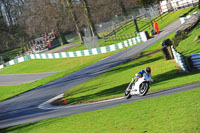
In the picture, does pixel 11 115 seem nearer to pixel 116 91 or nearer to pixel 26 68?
pixel 116 91

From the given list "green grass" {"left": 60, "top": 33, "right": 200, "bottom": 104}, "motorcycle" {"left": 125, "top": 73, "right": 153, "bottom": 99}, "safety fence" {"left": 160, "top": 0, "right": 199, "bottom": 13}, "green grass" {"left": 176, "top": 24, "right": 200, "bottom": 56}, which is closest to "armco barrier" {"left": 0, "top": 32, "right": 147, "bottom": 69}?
"safety fence" {"left": 160, "top": 0, "right": 199, "bottom": 13}

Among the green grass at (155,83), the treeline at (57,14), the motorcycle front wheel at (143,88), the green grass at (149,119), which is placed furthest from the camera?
the treeline at (57,14)

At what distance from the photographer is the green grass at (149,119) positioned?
923cm

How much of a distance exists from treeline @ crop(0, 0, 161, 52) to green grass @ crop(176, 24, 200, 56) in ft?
80.9

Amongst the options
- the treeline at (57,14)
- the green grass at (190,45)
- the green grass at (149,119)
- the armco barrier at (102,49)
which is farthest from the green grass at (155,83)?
the treeline at (57,14)

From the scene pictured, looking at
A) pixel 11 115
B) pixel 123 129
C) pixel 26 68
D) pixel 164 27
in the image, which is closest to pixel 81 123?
pixel 123 129

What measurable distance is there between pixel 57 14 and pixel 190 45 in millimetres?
42116

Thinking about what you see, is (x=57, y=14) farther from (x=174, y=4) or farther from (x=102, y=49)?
(x=174, y=4)

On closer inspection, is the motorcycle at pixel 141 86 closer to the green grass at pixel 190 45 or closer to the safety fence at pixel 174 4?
the green grass at pixel 190 45

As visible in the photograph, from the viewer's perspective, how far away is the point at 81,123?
1338cm

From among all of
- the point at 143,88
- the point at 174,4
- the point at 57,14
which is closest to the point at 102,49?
the point at 174,4

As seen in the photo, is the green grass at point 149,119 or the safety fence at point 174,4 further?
the safety fence at point 174,4

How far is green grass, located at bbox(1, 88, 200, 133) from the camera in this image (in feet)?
30.3

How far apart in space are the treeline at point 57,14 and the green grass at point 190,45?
2465cm
